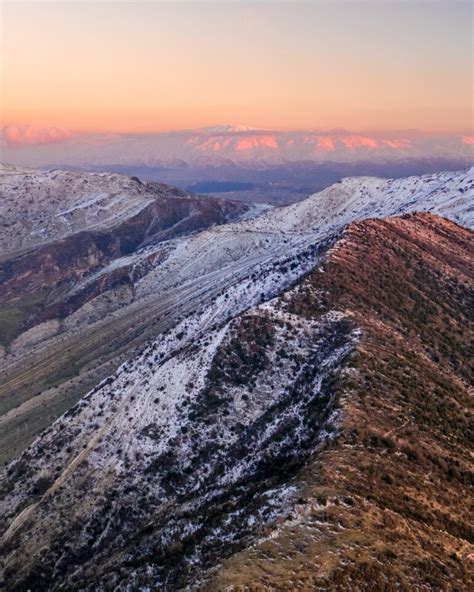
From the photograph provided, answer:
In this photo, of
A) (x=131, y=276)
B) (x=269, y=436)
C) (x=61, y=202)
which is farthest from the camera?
(x=61, y=202)

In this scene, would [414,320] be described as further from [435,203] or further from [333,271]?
[435,203]

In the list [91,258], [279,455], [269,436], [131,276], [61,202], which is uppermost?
[279,455]

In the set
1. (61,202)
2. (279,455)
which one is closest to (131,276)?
(61,202)

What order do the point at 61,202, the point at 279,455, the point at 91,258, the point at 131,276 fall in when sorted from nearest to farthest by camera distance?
the point at 279,455, the point at 131,276, the point at 91,258, the point at 61,202

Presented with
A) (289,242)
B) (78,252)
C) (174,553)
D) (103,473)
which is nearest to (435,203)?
(289,242)

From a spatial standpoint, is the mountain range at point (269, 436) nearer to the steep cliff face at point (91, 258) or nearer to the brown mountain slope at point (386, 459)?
the brown mountain slope at point (386, 459)

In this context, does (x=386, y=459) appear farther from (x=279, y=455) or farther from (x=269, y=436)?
(x=269, y=436)

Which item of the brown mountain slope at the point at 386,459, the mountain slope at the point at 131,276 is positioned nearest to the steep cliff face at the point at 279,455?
the brown mountain slope at the point at 386,459

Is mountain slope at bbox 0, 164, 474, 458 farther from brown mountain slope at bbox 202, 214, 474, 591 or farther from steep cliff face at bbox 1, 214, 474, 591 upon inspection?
brown mountain slope at bbox 202, 214, 474, 591
